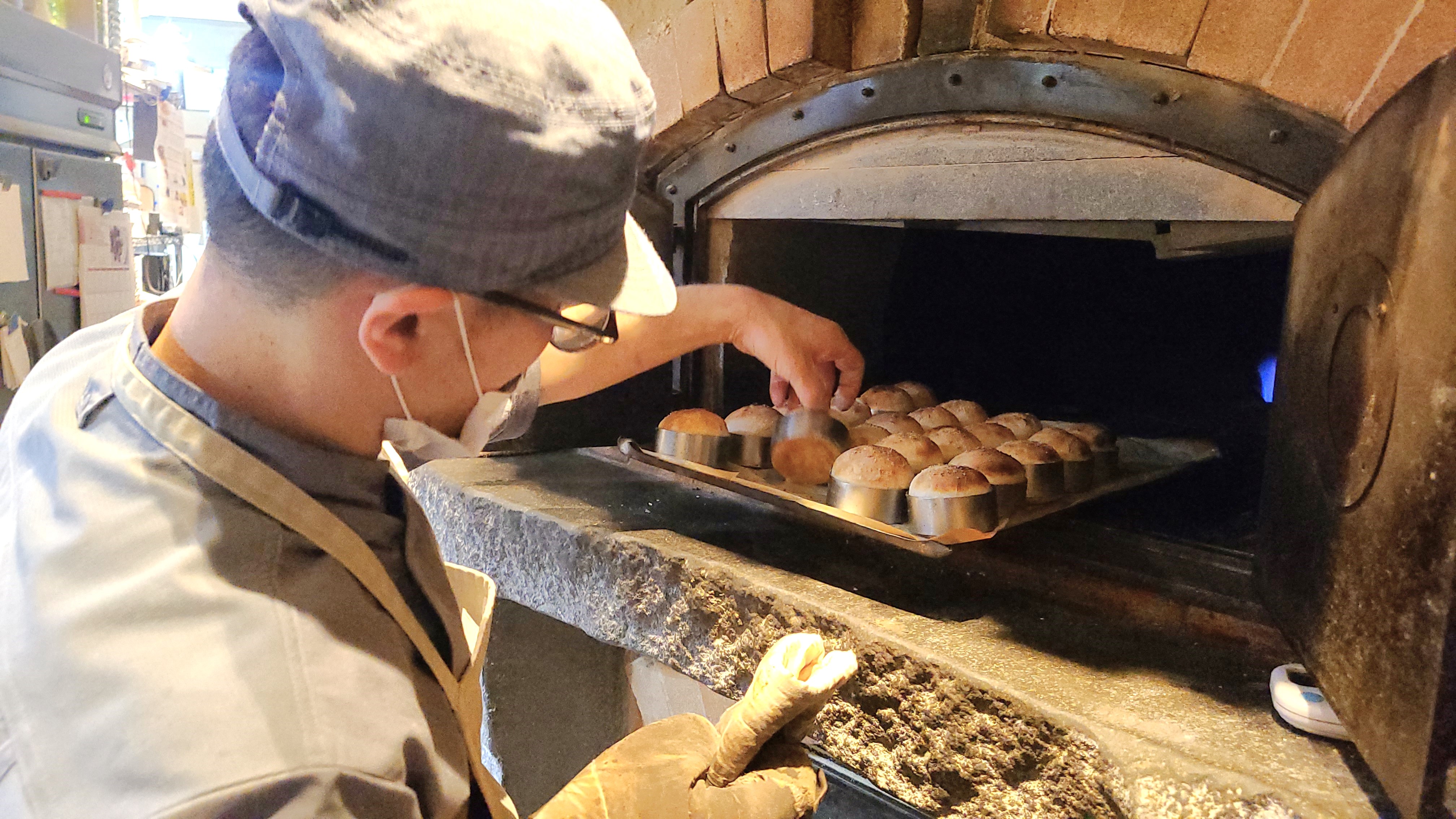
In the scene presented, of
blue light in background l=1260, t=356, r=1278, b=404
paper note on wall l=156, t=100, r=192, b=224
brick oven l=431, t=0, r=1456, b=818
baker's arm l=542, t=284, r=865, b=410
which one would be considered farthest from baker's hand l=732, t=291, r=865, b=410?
paper note on wall l=156, t=100, r=192, b=224

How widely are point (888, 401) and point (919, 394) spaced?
3.6 inches

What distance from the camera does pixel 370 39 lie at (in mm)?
571

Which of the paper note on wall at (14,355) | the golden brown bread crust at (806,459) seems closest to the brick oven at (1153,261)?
the golden brown bread crust at (806,459)

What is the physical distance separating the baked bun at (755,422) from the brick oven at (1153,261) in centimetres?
26

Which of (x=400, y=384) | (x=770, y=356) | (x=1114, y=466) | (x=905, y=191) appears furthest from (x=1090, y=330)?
(x=400, y=384)

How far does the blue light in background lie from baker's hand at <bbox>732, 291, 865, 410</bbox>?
3.69ft

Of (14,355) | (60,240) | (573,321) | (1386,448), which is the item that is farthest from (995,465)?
(60,240)

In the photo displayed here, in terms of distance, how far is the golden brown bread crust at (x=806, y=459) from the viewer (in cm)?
149

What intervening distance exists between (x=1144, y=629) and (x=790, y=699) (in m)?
0.50

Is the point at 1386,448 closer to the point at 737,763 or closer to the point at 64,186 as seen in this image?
the point at 737,763

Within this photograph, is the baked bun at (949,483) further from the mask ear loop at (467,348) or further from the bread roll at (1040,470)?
the mask ear loop at (467,348)

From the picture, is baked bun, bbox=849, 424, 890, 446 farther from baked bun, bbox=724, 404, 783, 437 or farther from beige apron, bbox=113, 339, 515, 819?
Answer: beige apron, bbox=113, 339, 515, 819

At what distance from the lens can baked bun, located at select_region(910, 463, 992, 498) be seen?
1206mm

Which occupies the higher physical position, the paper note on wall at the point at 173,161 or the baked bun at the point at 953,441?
the paper note on wall at the point at 173,161
